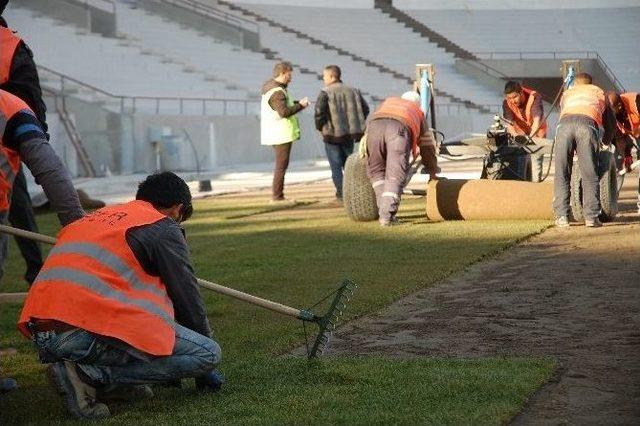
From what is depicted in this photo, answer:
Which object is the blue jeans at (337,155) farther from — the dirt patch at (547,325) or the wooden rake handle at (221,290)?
the wooden rake handle at (221,290)

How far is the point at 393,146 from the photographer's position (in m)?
14.0

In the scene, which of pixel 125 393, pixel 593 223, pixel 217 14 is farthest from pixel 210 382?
pixel 217 14

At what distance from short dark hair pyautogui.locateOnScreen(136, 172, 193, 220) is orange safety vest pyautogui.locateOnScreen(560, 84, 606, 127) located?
7.48 meters

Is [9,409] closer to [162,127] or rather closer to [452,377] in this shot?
[452,377]

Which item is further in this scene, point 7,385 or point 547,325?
point 547,325

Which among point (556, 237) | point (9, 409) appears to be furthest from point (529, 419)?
point (556, 237)

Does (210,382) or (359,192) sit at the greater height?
(359,192)

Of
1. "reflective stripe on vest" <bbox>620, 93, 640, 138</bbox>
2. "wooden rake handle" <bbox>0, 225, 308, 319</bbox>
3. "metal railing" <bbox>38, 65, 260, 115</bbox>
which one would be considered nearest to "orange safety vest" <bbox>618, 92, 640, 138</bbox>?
"reflective stripe on vest" <bbox>620, 93, 640, 138</bbox>

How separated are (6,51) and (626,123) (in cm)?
933

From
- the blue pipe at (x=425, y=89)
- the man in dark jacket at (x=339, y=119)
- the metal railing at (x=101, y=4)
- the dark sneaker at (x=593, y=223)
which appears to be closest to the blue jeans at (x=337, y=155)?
the man in dark jacket at (x=339, y=119)

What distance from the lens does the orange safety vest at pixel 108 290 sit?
5938mm

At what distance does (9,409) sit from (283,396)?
1241 millimetres

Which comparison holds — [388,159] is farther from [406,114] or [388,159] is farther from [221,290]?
[221,290]

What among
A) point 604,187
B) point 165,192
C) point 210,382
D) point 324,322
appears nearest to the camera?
point 165,192
